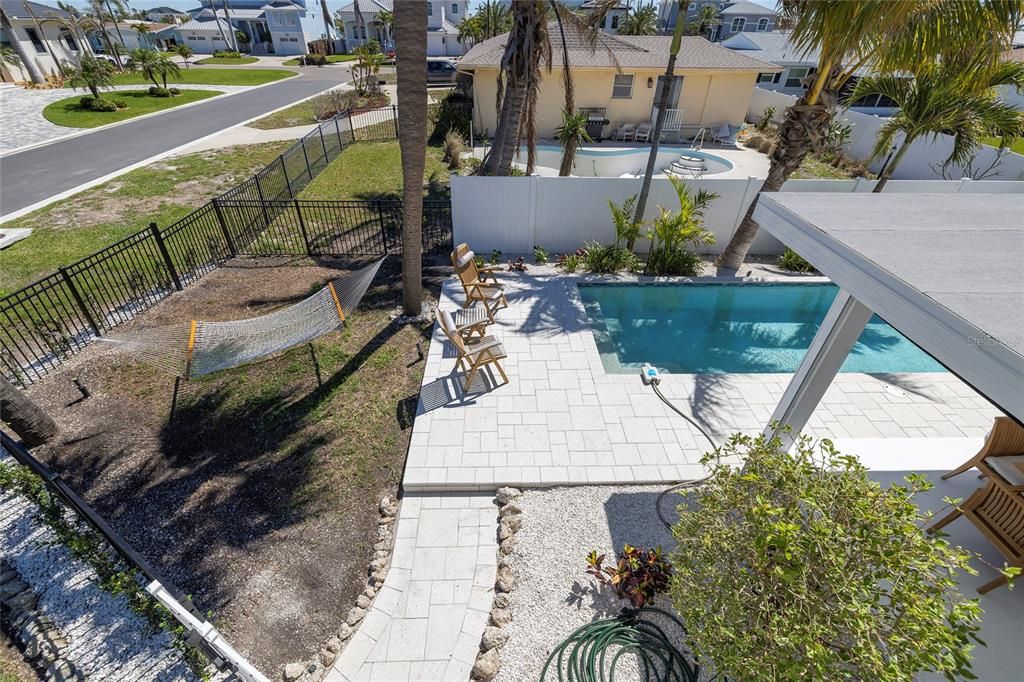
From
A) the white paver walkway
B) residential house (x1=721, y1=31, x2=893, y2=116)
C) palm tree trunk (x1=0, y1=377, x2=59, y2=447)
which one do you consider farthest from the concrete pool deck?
residential house (x1=721, y1=31, x2=893, y2=116)

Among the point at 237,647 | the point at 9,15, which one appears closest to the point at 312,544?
the point at 237,647

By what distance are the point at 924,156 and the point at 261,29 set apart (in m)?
71.2

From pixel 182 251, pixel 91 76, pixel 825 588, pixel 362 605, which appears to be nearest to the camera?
pixel 825 588

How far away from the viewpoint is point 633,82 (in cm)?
1923

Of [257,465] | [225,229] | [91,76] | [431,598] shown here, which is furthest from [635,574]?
[91,76]

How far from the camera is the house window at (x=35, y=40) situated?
103 feet

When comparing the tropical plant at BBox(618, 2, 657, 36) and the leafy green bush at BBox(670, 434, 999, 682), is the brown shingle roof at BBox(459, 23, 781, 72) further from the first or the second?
the leafy green bush at BBox(670, 434, 999, 682)

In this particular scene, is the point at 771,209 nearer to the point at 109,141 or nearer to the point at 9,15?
the point at 109,141

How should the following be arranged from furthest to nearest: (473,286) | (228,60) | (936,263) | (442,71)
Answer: (228,60), (442,71), (473,286), (936,263)

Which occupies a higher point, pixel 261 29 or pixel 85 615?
pixel 261 29

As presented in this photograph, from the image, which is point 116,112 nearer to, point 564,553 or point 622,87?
point 622,87

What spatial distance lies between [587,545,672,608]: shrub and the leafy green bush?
1176mm

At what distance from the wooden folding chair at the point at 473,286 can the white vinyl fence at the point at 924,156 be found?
13.2m

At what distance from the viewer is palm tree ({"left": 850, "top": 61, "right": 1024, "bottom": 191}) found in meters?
7.66
